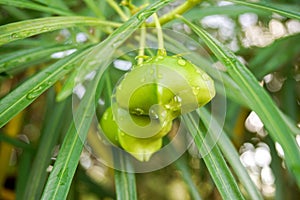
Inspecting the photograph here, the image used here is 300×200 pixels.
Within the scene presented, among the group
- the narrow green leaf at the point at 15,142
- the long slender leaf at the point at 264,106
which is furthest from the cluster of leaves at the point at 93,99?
the narrow green leaf at the point at 15,142

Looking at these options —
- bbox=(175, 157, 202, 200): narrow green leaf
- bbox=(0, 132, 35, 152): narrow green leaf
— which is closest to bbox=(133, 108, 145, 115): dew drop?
bbox=(175, 157, 202, 200): narrow green leaf

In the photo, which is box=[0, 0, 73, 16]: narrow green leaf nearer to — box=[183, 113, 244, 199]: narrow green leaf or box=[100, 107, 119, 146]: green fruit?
box=[100, 107, 119, 146]: green fruit

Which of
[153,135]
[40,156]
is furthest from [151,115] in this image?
[40,156]

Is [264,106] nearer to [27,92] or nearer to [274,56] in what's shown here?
[27,92]

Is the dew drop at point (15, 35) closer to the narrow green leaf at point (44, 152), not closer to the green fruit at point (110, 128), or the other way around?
the green fruit at point (110, 128)

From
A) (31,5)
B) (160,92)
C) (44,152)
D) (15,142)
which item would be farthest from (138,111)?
(15,142)

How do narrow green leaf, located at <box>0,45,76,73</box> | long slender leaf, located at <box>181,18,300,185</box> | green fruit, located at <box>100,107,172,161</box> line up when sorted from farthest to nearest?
1. narrow green leaf, located at <box>0,45,76,73</box>
2. green fruit, located at <box>100,107,172,161</box>
3. long slender leaf, located at <box>181,18,300,185</box>
